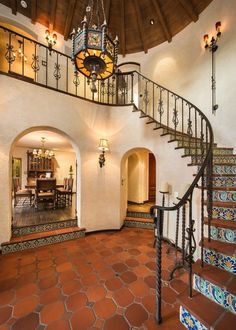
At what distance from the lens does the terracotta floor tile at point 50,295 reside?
2.05m

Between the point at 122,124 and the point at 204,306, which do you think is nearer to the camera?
the point at 204,306

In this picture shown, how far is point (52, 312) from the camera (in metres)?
1.89

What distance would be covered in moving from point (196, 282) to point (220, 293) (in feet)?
→ 0.81

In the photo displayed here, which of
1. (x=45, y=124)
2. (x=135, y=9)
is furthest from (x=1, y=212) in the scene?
(x=135, y=9)

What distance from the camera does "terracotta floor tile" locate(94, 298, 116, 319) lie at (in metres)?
1.87

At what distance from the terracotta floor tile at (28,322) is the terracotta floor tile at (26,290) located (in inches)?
15.2

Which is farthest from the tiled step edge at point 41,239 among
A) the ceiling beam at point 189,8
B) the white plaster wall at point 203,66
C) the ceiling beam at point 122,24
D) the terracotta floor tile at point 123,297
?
the ceiling beam at point 189,8

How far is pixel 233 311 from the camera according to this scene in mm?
1438

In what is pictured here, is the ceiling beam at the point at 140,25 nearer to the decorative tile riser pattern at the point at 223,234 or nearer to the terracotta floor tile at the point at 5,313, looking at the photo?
the decorative tile riser pattern at the point at 223,234

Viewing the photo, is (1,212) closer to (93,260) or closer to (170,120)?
(93,260)

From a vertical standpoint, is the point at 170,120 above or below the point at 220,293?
above

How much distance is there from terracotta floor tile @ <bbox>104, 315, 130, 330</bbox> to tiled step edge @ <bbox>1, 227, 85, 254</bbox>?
2351 millimetres

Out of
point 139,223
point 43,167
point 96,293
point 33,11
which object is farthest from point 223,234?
point 43,167

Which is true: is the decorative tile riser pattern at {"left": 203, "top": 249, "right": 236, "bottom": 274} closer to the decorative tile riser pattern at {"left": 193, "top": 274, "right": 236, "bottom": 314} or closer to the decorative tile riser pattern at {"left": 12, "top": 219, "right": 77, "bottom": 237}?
the decorative tile riser pattern at {"left": 193, "top": 274, "right": 236, "bottom": 314}
